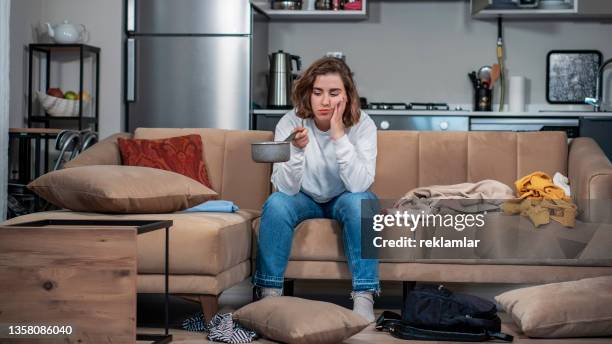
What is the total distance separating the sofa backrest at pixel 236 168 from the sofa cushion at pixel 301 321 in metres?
1.03

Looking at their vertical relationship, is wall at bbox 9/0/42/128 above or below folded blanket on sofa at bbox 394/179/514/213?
above

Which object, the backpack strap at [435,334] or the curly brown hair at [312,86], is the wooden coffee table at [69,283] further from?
the curly brown hair at [312,86]

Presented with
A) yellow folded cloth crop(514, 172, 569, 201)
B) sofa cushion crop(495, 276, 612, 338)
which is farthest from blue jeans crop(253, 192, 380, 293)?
yellow folded cloth crop(514, 172, 569, 201)

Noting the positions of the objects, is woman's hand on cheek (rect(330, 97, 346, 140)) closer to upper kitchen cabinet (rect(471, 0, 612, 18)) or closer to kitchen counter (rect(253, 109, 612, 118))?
kitchen counter (rect(253, 109, 612, 118))

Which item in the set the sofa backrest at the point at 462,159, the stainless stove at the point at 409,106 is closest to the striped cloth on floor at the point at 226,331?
the sofa backrest at the point at 462,159

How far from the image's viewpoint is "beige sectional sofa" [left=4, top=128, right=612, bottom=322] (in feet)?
10.8

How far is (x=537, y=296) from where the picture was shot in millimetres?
3320

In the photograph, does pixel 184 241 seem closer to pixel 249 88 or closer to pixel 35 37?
pixel 249 88

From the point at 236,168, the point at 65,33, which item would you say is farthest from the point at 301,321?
the point at 65,33

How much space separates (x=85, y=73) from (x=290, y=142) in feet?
10.1

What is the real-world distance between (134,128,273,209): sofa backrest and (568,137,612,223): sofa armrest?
1.30 m

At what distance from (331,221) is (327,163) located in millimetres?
231

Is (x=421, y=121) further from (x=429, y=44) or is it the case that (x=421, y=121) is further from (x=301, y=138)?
(x=301, y=138)

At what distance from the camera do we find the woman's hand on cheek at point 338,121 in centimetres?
361
